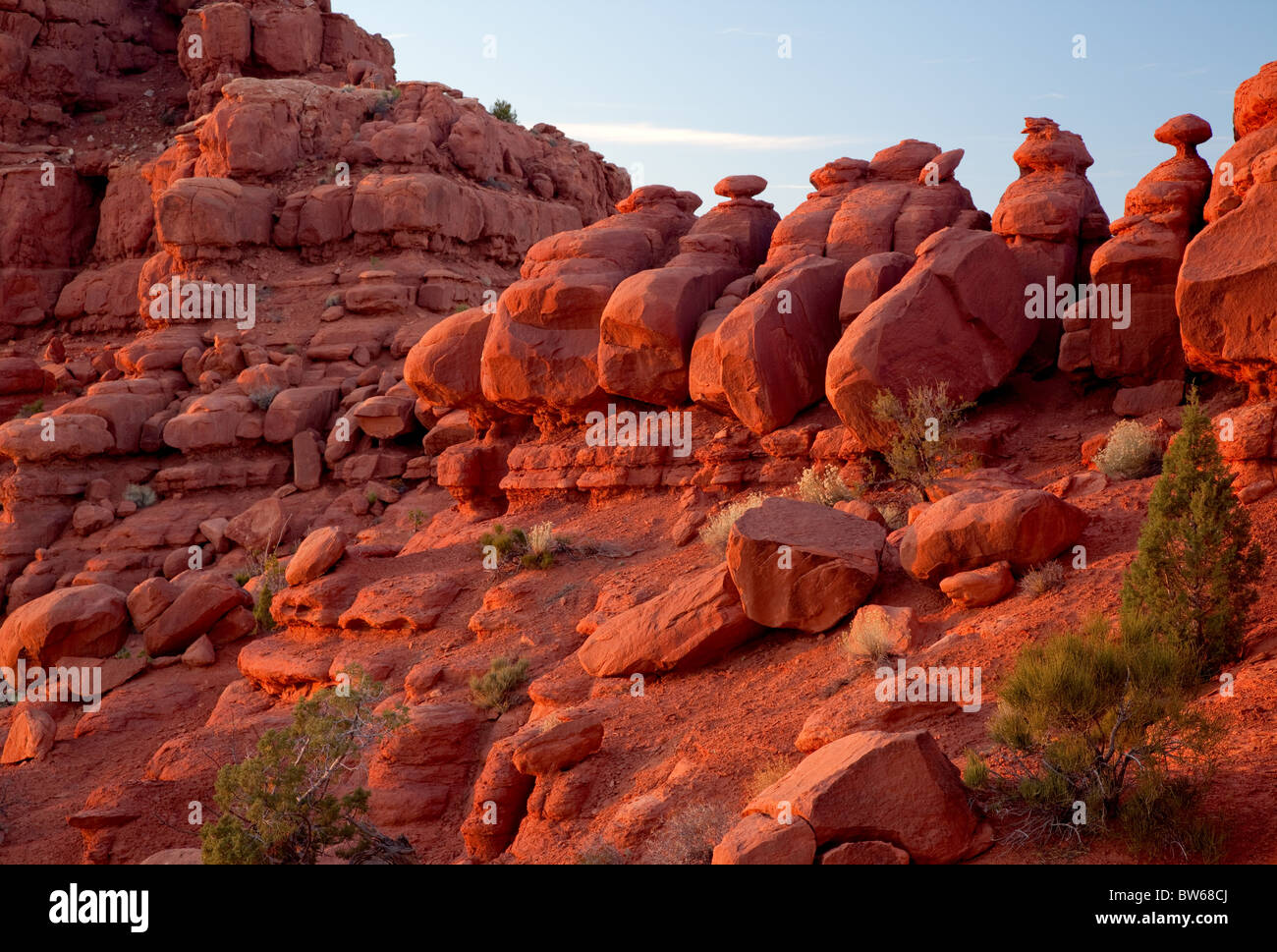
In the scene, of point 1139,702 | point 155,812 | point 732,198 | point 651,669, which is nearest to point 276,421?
point 732,198

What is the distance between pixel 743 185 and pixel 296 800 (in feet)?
44.3

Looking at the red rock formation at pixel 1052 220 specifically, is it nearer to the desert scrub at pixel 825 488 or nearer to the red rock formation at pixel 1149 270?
the red rock formation at pixel 1149 270

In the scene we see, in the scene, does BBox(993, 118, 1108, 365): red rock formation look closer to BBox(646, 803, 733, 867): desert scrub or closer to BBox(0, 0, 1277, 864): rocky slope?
BBox(0, 0, 1277, 864): rocky slope

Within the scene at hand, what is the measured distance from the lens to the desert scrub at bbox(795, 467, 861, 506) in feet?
49.1

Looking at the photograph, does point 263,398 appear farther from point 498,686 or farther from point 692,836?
point 692,836

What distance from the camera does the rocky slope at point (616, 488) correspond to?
34.3 ft

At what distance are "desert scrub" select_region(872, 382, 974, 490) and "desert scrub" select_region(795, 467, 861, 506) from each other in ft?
2.21

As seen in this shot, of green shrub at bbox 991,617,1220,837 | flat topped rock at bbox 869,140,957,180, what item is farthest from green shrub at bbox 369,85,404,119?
green shrub at bbox 991,617,1220,837

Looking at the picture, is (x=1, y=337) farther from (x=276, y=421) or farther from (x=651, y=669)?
(x=651, y=669)

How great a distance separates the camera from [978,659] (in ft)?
33.1

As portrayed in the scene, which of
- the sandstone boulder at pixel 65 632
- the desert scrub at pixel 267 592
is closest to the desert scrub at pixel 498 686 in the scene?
the desert scrub at pixel 267 592

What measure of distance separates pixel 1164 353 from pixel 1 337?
3610 cm

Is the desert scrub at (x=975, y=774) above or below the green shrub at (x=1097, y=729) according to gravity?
below

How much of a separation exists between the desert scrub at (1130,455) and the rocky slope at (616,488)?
617 millimetres
